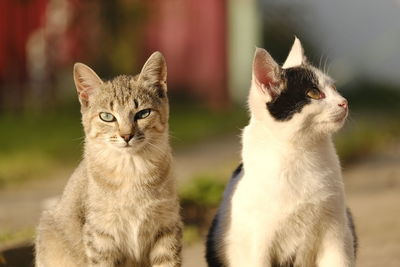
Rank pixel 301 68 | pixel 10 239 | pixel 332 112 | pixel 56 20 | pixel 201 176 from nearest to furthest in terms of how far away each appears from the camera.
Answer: pixel 332 112, pixel 301 68, pixel 10 239, pixel 201 176, pixel 56 20

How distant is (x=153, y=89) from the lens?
484 cm

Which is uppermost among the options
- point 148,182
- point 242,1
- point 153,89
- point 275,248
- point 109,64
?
point 153,89

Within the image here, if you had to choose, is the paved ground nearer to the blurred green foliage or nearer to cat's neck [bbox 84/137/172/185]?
the blurred green foliage

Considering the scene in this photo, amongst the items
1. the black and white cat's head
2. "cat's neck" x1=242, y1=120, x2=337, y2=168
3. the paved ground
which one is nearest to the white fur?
the black and white cat's head

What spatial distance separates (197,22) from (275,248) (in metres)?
12.5

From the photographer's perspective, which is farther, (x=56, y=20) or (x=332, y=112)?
(x=56, y=20)

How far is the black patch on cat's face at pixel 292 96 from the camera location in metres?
4.47

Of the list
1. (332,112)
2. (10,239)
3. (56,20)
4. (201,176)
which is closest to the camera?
(332,112)

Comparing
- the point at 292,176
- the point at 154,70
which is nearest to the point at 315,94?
the point at 292,176

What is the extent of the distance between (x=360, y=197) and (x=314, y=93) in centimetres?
416

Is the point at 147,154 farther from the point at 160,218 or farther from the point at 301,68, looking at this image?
the point at 301,68

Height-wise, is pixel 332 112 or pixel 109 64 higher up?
pixel 332 112

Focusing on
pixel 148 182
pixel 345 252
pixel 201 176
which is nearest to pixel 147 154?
pixel 148 182

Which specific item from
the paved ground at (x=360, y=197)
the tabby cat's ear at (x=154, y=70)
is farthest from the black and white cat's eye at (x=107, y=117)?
the paved ground at (x=360, y=197)
